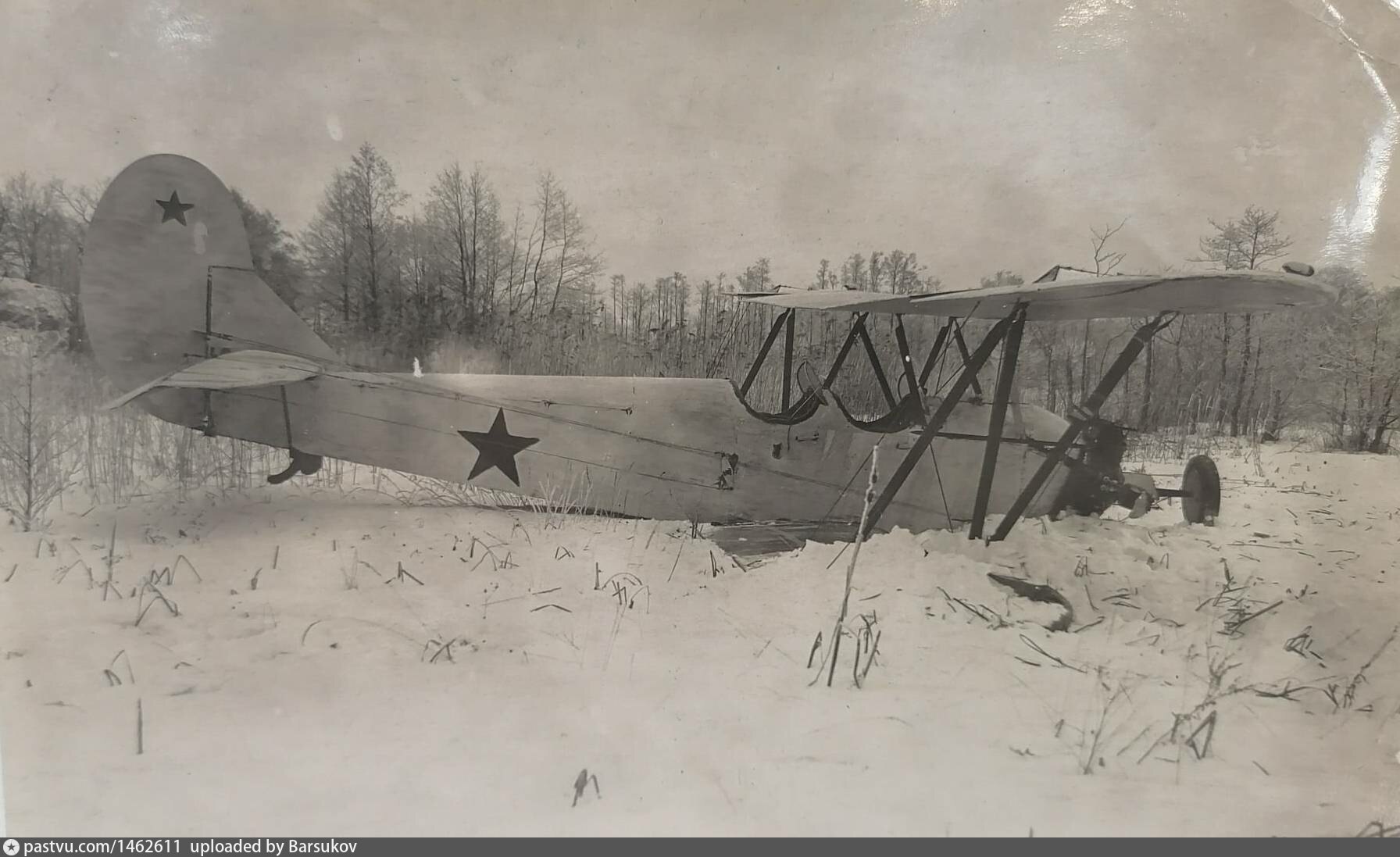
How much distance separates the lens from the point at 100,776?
114 cm

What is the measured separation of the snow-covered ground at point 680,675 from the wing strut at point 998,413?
0.37 feet

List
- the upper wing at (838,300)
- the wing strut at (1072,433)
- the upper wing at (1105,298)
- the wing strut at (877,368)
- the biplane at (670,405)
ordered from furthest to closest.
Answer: the wing strut at (877,368) < the wing strut at (1072,433) < the upper wing at (838,300) < the biplane at (670,405) < the upper wing at (1105,298)

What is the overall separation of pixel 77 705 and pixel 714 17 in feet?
6.72

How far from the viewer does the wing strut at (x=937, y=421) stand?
1.83 meters

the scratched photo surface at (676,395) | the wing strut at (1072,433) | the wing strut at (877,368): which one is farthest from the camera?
the wing strut at (877,368)

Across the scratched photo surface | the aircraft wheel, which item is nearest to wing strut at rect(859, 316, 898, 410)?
the scratched photo surface

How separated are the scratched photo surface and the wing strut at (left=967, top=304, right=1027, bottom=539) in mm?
23

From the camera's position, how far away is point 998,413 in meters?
1.87

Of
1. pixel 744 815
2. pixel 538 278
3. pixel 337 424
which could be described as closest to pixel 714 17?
pixel 538 278

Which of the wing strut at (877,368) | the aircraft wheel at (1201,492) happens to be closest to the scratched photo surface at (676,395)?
the aircraft wheel at (1201,492)

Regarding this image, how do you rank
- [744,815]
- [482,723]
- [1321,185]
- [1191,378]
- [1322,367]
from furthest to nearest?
[1191,378], [1322,367], [1321,185], [482,723], [744,815]

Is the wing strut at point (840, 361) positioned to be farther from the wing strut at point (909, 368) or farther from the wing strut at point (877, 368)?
the wing strut at point (909, 368)

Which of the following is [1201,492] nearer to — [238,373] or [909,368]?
[909,368]

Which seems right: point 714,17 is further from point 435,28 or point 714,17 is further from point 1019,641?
point 1019,641
